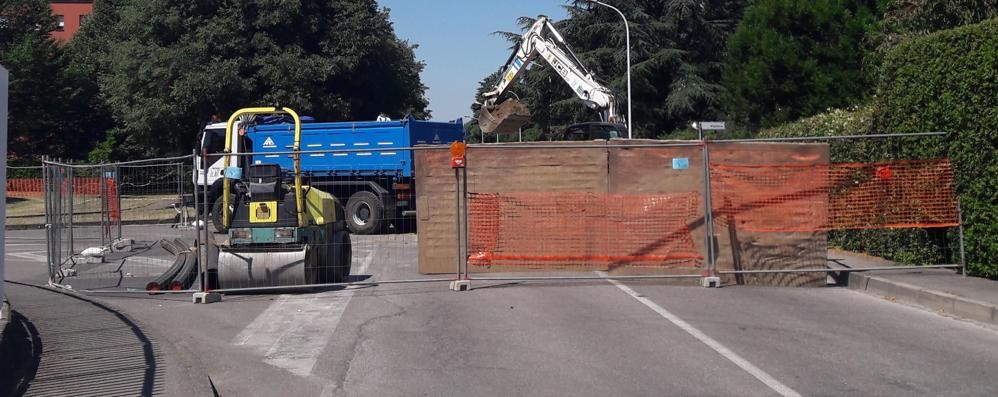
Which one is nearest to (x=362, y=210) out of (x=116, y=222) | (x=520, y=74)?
(x=520, y=74)

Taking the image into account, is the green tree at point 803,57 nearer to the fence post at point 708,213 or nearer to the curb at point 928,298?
the curb at point 928,298

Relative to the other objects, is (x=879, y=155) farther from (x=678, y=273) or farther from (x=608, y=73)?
(x=608, y=73)

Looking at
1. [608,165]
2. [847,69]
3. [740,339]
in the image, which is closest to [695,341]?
A: [740,339]

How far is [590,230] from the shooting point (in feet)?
42.7

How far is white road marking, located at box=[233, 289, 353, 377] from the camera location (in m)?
8.55

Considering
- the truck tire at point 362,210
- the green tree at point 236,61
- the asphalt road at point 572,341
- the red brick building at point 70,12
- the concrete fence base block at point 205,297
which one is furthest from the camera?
the red brick building at point 70,12

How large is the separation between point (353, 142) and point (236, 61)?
18.1 m

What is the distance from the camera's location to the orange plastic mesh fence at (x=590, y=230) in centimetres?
1297

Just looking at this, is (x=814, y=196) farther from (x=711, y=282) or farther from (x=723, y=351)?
(x=723, y=351)

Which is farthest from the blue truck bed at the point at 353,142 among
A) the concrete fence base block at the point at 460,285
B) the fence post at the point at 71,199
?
the concrete fence base block at the point at 460,285

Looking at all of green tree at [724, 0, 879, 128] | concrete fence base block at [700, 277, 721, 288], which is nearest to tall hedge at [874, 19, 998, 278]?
concrete fence base block at [700, 277, 721, 288]

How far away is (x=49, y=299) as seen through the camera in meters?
11.9

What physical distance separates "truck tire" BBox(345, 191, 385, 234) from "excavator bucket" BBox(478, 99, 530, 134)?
3329mm

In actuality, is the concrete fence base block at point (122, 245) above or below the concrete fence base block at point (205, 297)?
above
